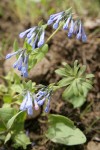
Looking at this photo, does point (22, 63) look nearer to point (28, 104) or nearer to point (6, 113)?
point (28, 104)

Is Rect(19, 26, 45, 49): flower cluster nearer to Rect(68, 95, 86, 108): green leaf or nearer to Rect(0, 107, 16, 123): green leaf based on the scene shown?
Rect(0, 107, 16, 123): green leaf

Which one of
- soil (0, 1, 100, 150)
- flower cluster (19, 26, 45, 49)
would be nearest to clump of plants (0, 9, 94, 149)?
flower cluster (19, 26, 45, 49)

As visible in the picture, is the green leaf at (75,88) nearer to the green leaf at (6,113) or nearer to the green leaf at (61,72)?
the green leaf at (61,72)

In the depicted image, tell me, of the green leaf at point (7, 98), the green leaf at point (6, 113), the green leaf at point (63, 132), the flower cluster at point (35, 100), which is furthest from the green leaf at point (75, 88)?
the green leaf at point (7, 98)

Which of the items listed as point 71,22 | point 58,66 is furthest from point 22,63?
point 58,66

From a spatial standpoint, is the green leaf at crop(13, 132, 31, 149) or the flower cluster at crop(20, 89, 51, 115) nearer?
the flower cluster at crop(20, 89, 51, 115)

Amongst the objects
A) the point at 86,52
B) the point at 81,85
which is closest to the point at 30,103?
the point at 81,85
